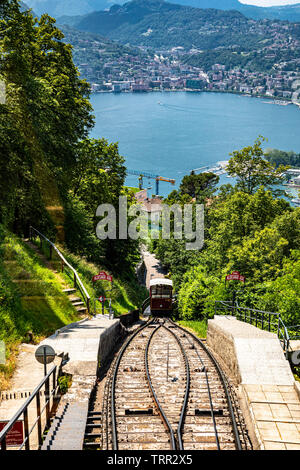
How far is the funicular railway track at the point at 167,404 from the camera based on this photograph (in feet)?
26.6

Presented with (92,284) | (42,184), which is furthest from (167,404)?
(42,184)

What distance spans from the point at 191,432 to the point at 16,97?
11.5 m

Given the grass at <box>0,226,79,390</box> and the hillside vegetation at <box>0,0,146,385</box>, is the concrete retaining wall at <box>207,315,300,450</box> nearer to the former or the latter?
the grass at <box>0,226,79,390</box>

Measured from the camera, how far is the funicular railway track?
26.6 feet

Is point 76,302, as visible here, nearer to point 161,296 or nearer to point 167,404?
point 167,404

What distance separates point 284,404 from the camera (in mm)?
9336

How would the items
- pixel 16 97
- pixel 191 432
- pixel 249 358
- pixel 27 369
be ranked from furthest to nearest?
pixel 16 97, pixel 249 358, pixel 27 369, pixel 191 432

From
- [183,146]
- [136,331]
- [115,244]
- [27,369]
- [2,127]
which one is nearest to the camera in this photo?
[27,369]

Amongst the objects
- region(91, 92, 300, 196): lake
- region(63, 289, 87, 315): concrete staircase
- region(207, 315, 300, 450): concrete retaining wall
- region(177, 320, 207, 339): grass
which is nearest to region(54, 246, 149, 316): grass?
region(63, 289, 87, 315): concrete staircase

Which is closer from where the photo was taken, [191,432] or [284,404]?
A: [191,432]

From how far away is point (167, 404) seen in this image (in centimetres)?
983

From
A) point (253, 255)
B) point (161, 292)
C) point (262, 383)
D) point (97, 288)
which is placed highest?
point (262, 383)

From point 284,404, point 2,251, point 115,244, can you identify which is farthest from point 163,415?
point 115,244
